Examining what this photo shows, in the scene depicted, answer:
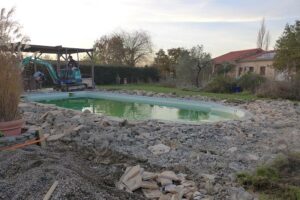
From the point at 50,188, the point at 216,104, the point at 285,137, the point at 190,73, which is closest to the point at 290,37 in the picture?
the point at 190,73

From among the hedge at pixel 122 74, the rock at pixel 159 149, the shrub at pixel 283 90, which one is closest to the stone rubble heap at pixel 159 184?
the rock at pixel 159 149

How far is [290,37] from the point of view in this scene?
17.5m

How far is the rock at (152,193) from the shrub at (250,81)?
12500 millimetres

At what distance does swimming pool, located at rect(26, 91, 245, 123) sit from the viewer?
973cm

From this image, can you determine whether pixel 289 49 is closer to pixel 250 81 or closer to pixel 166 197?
pixel 250 81

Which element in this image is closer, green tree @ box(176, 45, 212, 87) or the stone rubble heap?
the stone rubble heap

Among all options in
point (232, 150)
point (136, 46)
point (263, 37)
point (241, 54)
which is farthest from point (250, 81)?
point (263, 37)

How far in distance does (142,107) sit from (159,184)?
8965mm

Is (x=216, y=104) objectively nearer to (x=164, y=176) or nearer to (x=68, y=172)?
(x=164, y=176)

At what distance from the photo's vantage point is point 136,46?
2748 cm

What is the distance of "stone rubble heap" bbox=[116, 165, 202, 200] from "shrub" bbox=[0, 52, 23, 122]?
1933mm

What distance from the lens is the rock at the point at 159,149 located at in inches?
178

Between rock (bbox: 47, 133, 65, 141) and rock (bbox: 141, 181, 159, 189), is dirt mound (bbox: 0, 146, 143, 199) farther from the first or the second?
rock (bbox: 47, 133, 65, 141)

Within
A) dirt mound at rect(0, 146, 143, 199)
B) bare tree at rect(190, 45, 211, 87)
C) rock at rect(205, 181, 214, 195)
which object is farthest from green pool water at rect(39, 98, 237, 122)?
bare tree at rect(190, 45, 211, 87)
